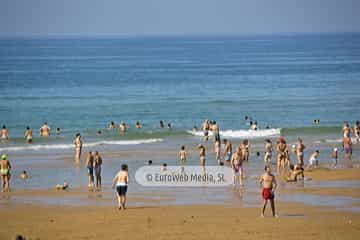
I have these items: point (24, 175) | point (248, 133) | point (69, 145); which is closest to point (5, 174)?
point (24, 175)

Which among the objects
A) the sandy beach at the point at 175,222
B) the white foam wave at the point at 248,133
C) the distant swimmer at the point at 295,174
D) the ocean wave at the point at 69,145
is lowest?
the sandy beach at the point at 175,222

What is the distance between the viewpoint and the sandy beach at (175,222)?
1981cm

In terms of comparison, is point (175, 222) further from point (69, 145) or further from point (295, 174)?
point (69, 145)

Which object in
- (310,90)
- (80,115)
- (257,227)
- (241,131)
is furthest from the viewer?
(310,90)

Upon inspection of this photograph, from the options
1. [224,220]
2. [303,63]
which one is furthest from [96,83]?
[224,220]

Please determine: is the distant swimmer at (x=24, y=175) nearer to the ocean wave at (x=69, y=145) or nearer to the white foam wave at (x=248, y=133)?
the ocean wave at (x=69, y=145)

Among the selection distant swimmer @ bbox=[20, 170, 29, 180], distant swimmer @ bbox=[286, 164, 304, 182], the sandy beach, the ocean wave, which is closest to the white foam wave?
the ocean wave

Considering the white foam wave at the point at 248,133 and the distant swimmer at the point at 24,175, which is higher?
the white foam wave at the point at 248,133

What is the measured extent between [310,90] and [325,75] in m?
20.1

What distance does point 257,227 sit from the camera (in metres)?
20.4

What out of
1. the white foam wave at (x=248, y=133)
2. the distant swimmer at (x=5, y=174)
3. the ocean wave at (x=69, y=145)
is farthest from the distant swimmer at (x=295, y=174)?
the white foam wave at (x=248, y=133)

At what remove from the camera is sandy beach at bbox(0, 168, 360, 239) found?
19.8 metres

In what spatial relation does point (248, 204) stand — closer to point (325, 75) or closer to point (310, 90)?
point (310, 90)

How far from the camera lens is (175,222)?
2134 cm
